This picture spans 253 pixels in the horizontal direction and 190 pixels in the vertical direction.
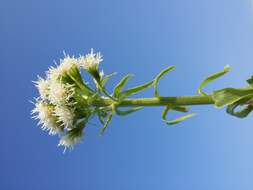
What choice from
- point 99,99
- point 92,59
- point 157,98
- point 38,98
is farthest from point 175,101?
point 38,98

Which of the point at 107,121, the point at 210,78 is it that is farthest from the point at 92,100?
the point at 210,78

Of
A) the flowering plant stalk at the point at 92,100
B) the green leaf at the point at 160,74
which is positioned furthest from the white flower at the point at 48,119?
the green leaf at the point at 160,74

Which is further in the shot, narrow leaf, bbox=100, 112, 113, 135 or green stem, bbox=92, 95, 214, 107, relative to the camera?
narrow leaf, bbox=100, 112, 113, 135

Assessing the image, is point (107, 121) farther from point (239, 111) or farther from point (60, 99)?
point (239, 111)

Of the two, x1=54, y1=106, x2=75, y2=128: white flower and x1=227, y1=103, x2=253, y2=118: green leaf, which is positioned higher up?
x1=54, y1=106, x2=75, y2=128: white flower

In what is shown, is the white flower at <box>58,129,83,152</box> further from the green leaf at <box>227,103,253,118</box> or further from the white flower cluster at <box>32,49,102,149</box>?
the green leaf at <box>227,103,253,118</box>

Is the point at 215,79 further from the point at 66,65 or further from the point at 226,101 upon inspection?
the point at 66,65

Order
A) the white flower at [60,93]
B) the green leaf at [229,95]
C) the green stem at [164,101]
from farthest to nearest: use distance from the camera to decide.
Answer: the white flower at [60,93]
the green stem at [164,101]
the green leaf at [229,95]

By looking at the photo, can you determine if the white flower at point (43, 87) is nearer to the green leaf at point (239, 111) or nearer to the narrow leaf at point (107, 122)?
the narrow leaf at point (107, 122)

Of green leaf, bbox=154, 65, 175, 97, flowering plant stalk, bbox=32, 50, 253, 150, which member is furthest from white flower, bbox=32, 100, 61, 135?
green leaf, bbox=154, 65, 175, 97
